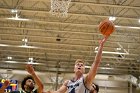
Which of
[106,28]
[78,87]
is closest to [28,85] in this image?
[78,87]

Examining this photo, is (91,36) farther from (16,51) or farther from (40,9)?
(16,51)

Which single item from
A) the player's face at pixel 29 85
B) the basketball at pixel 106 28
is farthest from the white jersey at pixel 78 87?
the player's face at pixel 29 85

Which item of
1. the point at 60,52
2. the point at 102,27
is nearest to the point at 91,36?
the point at 60,52

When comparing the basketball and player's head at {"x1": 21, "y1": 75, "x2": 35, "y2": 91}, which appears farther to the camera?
player's head at {"x1": 21, "y1": 75, "x2": 35, "y2": 91}

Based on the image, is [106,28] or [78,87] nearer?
[78,87]

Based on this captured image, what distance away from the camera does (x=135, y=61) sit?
2456 cm

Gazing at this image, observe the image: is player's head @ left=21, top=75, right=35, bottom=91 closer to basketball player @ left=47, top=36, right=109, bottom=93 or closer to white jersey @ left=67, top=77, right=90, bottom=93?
basketball player @ left=47, top=36, right=109, bottom=93

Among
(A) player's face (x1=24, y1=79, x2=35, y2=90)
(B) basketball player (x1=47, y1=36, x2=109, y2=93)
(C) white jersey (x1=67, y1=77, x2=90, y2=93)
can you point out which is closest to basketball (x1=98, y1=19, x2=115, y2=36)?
(B) basketball player (x1=47, y1=36, x2=109, y2=93)

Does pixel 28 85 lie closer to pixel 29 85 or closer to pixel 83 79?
pixel 29 85

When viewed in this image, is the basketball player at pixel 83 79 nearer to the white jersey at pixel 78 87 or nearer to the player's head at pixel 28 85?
the white jersey at pixel 78 87

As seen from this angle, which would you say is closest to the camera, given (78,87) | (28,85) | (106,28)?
(78,87)

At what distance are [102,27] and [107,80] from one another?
23.8 metres

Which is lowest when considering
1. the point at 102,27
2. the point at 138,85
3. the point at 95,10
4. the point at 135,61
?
the point at 138,85

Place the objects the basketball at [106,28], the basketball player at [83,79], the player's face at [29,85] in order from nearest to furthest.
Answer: the basketball player at [83,79], the basketball at [106,28], the player's face at [29,85]
